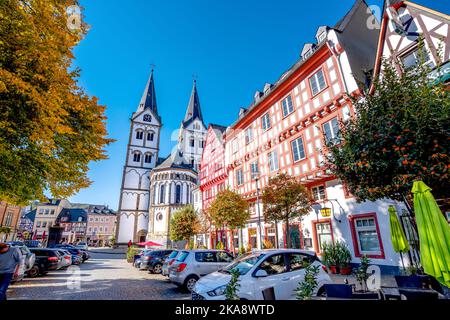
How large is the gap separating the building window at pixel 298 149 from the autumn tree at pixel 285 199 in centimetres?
269

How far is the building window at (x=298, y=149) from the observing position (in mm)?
15250

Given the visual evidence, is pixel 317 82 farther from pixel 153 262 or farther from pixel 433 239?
pixel 153 262

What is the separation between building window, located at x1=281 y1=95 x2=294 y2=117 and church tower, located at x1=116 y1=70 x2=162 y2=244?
45356 mm

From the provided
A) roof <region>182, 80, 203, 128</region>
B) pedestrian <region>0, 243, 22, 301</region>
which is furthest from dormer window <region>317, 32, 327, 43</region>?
roof <region>182, 80, 203, 128</region>

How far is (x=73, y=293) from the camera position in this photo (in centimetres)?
911

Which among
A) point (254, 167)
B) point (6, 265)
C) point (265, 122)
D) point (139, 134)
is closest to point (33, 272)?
point (6, 265)

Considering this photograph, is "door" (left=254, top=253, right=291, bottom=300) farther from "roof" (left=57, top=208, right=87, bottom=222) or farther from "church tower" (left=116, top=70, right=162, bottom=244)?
"roof" (left=57, top=208, right=87, bottom=222)

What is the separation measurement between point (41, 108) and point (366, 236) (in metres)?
15.0

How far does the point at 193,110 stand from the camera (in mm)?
73562

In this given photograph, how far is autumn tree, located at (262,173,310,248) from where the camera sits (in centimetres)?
1263

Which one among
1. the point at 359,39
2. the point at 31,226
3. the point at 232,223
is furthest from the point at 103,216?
the point at 359,39

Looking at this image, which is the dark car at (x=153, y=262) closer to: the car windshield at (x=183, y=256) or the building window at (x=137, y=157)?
the car windshield at (x=183, y=256)

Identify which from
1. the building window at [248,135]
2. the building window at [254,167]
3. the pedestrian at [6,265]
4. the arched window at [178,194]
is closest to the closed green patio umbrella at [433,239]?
the pedestrian at [6,265]
